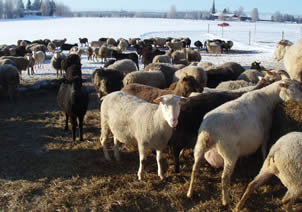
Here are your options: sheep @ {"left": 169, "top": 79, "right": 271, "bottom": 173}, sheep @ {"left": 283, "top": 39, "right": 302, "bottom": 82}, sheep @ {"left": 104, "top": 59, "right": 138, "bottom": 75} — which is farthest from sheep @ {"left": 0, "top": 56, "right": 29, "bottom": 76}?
sheep @ {"left": 283, "top": 39, "right": 302, "bottom": 82}

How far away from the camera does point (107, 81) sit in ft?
27.1

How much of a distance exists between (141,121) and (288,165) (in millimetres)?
2205

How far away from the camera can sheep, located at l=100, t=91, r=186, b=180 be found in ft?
13.6

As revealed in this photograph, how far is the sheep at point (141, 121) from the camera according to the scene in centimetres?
415

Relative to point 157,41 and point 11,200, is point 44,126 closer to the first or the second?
point 11,200

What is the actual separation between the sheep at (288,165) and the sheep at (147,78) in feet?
16.5

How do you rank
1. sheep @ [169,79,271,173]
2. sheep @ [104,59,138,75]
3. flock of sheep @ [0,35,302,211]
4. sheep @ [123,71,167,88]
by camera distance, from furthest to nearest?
sheep @ [104,59,138,75] < sheep @ [123,71,167,88] < sheep @ [169,79,271,173] < flock of sheep @ [0,35,302,211]

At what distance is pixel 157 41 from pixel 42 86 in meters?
22.5

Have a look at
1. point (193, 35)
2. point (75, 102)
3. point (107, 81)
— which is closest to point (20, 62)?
point (107, 81)

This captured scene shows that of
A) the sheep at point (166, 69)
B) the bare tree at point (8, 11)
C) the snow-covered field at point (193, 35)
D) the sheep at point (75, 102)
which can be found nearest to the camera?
the sheep at point (75, 102)

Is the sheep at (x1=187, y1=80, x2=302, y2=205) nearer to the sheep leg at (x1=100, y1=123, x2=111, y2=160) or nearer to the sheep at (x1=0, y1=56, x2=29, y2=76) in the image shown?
the sheep leg at (x1=100, y1=123, x2=111, y2=160)

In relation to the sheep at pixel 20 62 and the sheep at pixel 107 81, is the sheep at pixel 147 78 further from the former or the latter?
the sheep at pixel 20 62

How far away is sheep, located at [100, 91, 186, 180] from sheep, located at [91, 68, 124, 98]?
296 cm

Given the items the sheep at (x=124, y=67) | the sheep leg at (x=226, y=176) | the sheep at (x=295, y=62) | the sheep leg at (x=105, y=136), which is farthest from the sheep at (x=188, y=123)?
the sheep at (x=124, y=67)
